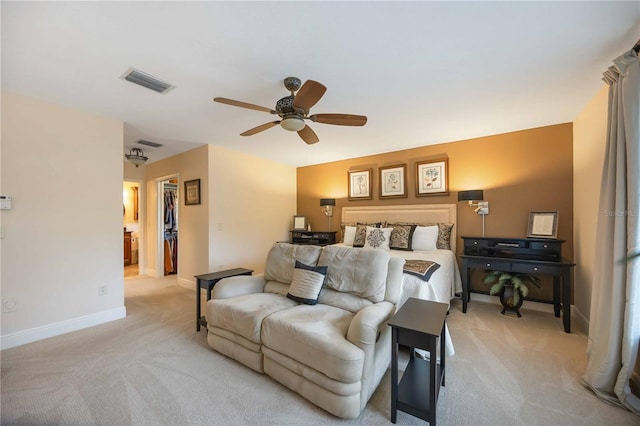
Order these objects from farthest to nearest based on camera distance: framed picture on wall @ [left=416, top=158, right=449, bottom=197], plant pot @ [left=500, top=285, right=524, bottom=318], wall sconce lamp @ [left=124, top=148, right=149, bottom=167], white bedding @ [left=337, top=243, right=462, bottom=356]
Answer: wall sconce lamp @ [left=124, top=148, right=149, bottom=167] < framed picture on wall @ [left=416, top=158, right=449, bottom=197] < plant pot @ [left=500, top=285, right=524, bottom=318] < white bedding @ [left=337, top=243, right=462, bottom=356]

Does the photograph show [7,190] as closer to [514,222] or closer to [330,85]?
[330,85]

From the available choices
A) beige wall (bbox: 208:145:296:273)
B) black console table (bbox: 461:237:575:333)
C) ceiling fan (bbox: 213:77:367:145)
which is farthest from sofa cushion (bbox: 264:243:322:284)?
black console table (bbox: 461:237:575:333)

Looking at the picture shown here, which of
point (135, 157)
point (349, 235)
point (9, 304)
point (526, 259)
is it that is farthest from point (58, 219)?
point (526, 259)

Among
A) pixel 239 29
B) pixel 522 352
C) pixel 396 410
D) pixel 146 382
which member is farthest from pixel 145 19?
pixel 522 352

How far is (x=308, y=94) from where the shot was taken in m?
1.97

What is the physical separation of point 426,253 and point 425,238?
1.18 feet

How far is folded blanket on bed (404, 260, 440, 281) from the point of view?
2.52m

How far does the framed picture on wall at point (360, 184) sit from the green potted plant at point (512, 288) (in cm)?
247

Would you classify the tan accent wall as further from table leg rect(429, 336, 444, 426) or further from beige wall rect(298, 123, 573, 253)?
table leg rect(429, 336, 444, 426)

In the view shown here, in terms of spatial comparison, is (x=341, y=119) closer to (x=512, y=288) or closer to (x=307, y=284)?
(x=307, y=284)

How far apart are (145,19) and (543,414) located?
139 inches

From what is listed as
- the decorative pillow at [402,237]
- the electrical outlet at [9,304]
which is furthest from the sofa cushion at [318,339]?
the electrical outlet at [9,304]

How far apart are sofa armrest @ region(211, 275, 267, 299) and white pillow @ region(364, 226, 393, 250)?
200cm

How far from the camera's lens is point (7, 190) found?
253 cm
